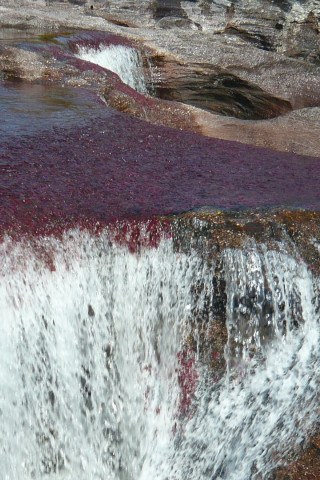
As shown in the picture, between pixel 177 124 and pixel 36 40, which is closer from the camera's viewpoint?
pixel 177 124

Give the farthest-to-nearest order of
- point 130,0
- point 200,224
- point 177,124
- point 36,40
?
point 130,0, point 36,40, point 177,124, point 200,224

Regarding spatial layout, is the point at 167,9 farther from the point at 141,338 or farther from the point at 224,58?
the point at 141,338

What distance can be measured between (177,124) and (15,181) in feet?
9.26

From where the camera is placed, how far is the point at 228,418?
3432mm

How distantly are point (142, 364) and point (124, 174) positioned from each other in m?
1.26

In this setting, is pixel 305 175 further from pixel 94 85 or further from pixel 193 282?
pixel 94 85

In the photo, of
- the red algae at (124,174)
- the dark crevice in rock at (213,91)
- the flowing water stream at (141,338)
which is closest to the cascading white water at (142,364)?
the flowing water stream at (141,338)

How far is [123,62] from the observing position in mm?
8734

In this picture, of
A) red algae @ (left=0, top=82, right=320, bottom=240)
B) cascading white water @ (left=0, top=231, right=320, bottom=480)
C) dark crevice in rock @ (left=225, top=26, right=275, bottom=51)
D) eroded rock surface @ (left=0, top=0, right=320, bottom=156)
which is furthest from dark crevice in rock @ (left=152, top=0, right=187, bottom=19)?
cascading white water @ (left=0, top=231, right=320, bottom=480)

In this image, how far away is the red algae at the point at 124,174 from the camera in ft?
10.5

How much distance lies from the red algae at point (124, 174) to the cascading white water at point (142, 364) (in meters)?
0.24

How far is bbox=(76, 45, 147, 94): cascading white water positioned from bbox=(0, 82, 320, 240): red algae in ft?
12.8

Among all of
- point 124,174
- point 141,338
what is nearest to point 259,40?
point 124,174

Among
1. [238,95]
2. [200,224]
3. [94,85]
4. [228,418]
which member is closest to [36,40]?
[94,85]
